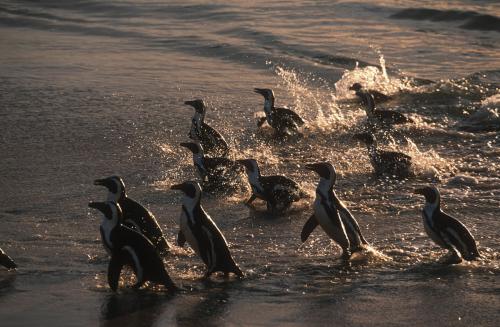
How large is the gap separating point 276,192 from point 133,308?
2.91 m

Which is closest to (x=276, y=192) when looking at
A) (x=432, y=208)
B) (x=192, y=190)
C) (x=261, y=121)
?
(x=432, y=208)

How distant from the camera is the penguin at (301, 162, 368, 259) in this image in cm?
784

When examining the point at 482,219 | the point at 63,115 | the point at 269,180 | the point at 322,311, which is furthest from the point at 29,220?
the point at 63,115

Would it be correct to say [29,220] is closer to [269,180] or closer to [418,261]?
[269,180]

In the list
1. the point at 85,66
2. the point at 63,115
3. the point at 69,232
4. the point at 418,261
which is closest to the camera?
the point at 418,261

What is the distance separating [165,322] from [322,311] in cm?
104

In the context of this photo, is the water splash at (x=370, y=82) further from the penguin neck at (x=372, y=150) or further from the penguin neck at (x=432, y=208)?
the penguin neck at (x=432, y=208)

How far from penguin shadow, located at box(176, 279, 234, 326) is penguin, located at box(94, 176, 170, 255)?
2.29 feet

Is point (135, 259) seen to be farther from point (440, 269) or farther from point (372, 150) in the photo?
point (372, 150)

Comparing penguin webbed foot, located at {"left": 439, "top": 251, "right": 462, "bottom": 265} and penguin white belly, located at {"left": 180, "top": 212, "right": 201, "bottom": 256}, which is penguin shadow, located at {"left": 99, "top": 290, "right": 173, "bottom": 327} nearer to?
penguin white belly, located at {"left": 180, "top": 212, "right": 201, "bottom": 256}

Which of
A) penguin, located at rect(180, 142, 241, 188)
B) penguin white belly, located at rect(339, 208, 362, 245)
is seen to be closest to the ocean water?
penguin white belly, located at rect(339, 208, 362, 245)

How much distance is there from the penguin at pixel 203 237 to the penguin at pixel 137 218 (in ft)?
0.53

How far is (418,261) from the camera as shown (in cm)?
772

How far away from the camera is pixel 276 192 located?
930 cm
